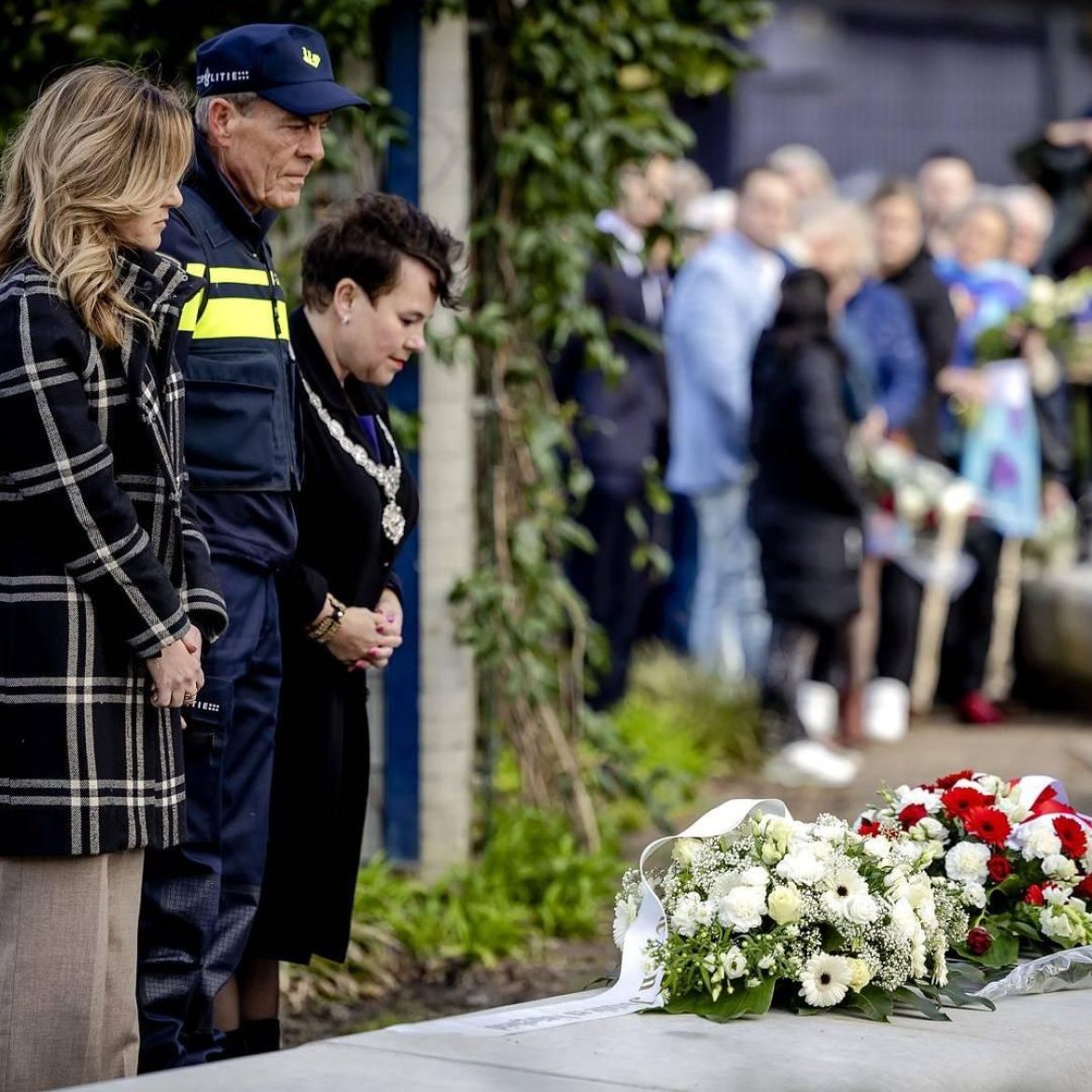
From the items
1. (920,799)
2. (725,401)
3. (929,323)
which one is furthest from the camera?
(929,323)

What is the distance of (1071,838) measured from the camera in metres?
4.39

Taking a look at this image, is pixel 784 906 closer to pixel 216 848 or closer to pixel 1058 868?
pixel 1058 868

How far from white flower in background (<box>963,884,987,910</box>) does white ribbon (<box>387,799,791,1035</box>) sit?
1.33 ft

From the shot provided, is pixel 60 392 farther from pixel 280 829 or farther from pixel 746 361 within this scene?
pixel 746 361

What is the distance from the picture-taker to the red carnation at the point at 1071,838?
4.38 meters

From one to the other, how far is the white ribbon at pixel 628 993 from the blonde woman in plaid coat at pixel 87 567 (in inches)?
21.9

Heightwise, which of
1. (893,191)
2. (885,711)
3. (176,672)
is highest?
(893,191)

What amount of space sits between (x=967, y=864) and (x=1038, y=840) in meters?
0.17

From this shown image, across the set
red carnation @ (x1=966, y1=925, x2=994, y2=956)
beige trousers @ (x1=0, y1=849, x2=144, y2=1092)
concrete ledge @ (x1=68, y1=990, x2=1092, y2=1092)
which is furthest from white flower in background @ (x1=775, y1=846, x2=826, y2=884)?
beige trousers @ (x1=0, y1=849, x2=144, y2=1092)

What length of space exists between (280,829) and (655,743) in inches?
168

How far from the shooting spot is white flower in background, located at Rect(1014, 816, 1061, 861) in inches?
171

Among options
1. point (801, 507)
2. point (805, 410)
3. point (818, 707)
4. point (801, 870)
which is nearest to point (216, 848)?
point (801, 870)

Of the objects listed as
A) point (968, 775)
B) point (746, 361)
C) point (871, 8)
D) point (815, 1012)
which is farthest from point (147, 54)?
point (871, 8)

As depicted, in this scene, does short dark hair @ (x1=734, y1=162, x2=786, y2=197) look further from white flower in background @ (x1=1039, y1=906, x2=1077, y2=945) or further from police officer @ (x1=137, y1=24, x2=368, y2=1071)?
white flower in background @ (x1=1039, y1=906, x2=1077, y2=945)
